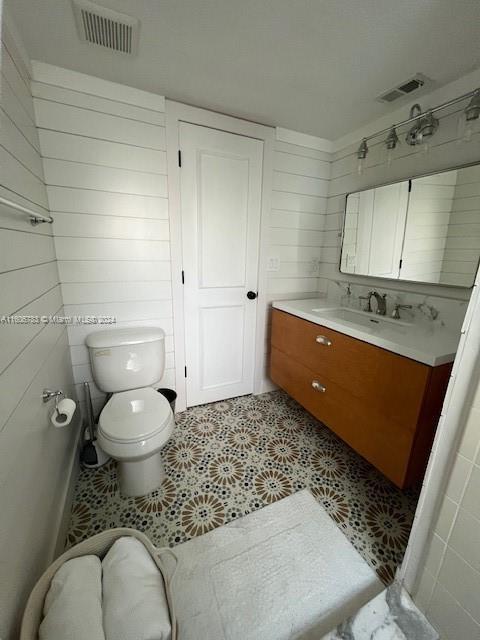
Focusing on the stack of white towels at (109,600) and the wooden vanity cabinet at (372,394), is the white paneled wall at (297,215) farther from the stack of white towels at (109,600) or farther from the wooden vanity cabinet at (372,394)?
the stack of white towels at (109,600)

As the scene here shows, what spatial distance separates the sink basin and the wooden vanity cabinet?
0.78 feet

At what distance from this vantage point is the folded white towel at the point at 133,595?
0.82 m

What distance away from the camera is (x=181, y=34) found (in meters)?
1.22

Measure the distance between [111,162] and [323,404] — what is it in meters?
1.95

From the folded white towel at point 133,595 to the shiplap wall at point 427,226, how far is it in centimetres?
190

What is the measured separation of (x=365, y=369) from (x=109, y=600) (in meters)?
1.35

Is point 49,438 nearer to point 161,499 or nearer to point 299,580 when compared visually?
point 161,499

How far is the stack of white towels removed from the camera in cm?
80

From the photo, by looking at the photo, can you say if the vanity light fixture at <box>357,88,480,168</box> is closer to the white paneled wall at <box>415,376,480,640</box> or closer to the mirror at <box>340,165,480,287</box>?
the mirror at <box>340,165,480,287</box>

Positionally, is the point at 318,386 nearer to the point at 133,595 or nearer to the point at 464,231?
the point at 464,231

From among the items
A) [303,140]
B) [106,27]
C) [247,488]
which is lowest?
[247,488]

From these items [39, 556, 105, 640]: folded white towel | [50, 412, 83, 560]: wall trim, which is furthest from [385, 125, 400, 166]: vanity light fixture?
[50, 412, 83, 560]: wall trim

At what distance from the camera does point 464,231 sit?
1447mm

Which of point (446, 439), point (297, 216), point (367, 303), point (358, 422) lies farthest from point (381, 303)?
point (446, 439)
